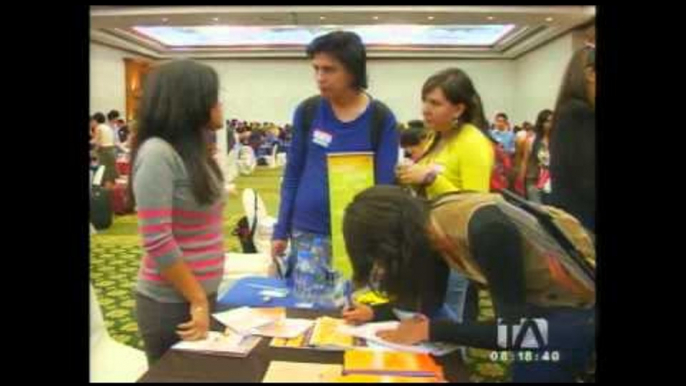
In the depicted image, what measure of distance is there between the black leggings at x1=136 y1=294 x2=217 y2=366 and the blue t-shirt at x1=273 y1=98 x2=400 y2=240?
15.3 inches

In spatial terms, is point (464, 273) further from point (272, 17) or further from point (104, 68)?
point (104, 68)

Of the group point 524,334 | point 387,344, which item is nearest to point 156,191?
point 387,344

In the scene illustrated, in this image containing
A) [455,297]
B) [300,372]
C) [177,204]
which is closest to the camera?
[300,372]

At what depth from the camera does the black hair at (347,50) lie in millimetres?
2023

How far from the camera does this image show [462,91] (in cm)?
205

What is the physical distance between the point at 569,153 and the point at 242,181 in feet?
3.27

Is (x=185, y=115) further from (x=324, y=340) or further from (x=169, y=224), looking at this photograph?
(x=324, y=340)

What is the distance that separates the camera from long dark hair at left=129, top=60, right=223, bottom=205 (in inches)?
74.2

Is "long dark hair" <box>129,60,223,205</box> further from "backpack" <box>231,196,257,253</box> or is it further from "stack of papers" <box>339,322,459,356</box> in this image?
"stack of papers" <box>339,322,459,356</box>

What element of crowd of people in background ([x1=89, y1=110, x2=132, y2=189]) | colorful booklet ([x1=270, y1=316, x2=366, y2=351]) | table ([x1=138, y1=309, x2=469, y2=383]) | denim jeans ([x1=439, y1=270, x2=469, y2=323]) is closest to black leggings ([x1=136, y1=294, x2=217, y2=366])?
table ([x1=138, y1=309, x2=469, y2=383])

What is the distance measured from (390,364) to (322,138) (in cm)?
71

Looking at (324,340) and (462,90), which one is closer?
(324,340)

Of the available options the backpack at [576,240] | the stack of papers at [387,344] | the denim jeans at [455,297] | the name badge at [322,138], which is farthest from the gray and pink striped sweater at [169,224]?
the backpack at [576,240]
